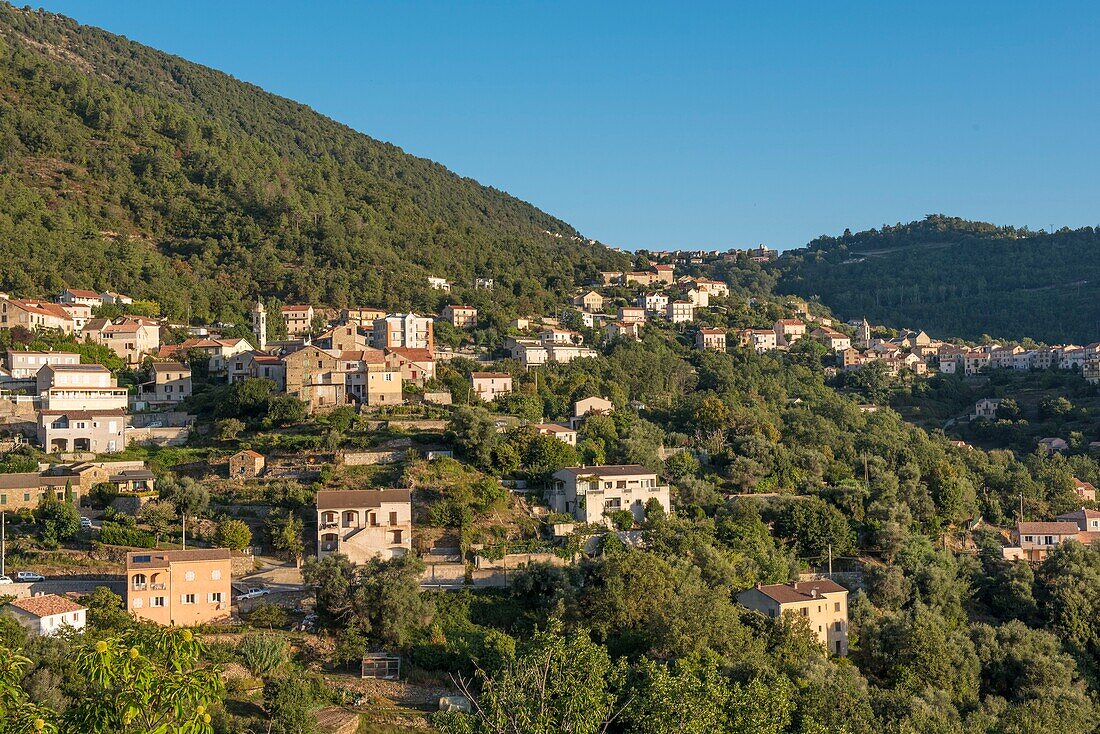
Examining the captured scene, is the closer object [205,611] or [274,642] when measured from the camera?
[274,642]

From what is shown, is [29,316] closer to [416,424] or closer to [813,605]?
[416,424]

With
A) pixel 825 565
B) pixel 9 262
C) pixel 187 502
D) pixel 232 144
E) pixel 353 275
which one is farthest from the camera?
pixel 232 144

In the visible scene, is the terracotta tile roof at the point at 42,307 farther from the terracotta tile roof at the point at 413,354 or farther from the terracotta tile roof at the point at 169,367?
the terracotta tile roof at the point at 413,354

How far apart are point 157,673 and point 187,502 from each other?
2478 centimetres

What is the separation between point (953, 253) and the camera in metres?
133

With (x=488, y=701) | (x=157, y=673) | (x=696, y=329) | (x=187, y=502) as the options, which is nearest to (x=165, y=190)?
(x=696, y=329)

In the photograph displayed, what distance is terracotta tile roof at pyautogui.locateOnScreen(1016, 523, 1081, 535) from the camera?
131 feet

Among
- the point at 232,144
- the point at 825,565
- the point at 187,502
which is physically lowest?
the point at 825,565

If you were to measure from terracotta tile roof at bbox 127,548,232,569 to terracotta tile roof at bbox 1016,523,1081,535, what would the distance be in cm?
2966

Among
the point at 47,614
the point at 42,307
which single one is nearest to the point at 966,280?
the point at 42,307

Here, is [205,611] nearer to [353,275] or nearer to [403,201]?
[353,275]

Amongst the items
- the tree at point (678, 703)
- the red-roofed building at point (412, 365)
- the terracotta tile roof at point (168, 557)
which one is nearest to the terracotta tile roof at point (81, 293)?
the red-roofed building at point (412, 365)

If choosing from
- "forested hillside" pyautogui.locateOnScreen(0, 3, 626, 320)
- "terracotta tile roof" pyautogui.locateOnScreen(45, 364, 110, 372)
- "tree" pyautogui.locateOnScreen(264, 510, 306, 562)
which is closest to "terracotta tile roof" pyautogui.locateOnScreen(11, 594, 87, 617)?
"tree" pyautogui.locateOnScreen(264, 510, 306, 562)

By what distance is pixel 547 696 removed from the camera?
1959 centimetres
